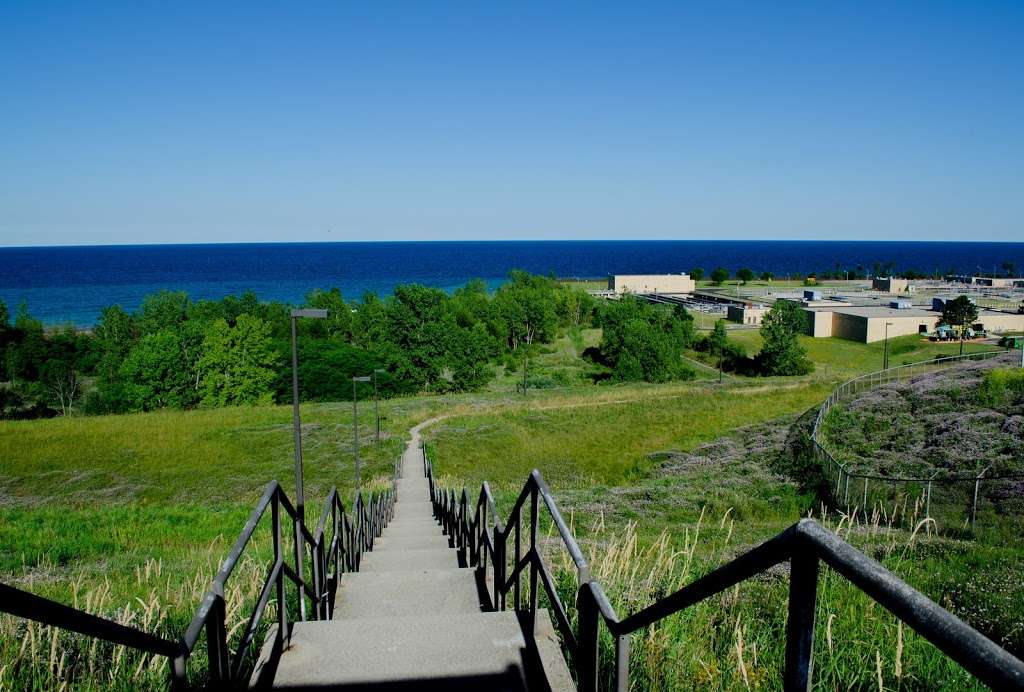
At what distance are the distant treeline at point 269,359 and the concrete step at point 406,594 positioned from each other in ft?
184

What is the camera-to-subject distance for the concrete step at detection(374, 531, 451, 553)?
442 inches

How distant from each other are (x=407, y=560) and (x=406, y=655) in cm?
512

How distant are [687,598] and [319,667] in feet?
8.63

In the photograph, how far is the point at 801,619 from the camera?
1.80 metres

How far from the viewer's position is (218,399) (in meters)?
61.9

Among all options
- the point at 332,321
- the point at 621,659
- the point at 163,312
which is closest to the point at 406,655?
the point at 621,659

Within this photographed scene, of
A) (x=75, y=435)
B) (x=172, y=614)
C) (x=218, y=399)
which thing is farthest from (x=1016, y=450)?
(x=218, y=399)

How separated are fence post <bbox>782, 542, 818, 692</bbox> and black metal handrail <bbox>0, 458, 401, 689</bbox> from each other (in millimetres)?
1896

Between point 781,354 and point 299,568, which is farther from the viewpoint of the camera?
point 781,354

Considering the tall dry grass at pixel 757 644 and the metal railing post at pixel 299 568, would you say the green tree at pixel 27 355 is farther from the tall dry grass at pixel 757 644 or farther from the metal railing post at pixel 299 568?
the tall dry grass at pixel 757 644

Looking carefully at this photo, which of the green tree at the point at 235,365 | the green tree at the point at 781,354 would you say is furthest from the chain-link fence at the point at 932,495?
the green tree at the point at 235,365

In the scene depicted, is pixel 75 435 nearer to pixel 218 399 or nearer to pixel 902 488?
pixel 218 399

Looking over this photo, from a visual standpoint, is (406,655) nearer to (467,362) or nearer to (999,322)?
(467,362)

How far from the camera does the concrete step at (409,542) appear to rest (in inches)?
442
